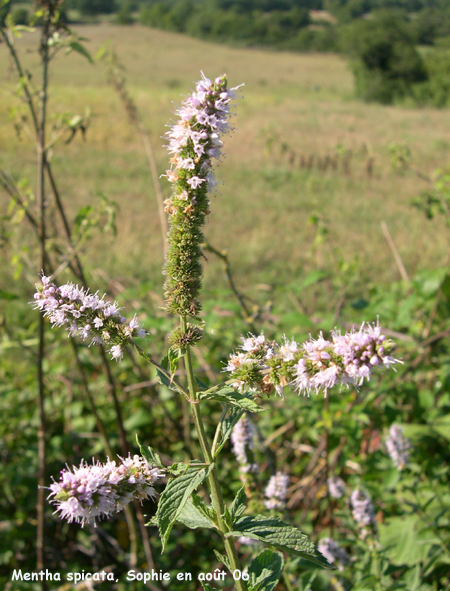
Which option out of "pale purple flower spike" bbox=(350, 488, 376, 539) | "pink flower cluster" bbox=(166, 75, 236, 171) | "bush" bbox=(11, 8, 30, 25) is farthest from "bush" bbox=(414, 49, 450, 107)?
"pink flower cluster" bbox=(166, 75, 236, 171)

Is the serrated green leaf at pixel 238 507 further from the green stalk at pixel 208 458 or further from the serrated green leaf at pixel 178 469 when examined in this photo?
the serrated green leaf at pixel 178 469

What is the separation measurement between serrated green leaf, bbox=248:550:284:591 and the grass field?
1148mm

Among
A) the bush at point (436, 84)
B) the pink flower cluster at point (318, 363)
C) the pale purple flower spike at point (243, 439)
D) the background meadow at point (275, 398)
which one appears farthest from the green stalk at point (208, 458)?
the bush at point (436, 84)

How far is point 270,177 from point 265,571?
13491 mm

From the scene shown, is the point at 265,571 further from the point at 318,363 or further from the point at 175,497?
the point at 318,363

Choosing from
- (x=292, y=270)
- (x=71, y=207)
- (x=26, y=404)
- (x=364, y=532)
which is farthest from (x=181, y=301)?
(x=71, y=207)

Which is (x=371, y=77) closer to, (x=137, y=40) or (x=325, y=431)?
(x=137, y=40)

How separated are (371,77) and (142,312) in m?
39.4

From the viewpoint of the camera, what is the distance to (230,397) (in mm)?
1086

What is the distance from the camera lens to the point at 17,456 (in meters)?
2.99

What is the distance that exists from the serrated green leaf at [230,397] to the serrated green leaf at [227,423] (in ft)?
0.14

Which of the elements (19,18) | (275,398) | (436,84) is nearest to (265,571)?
(275,398)

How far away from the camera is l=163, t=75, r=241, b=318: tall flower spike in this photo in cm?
108

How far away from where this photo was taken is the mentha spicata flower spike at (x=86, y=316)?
112 cm
